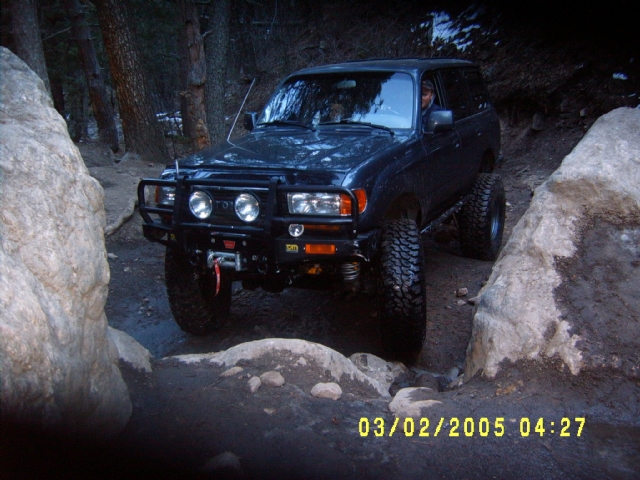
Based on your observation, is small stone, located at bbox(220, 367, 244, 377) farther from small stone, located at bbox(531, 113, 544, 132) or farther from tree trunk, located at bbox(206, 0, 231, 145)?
small stone, located at bbox(531, 113, 544, 132)

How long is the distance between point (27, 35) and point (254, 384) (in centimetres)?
814

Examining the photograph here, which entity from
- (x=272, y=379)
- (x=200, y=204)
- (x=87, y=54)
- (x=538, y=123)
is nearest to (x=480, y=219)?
(x=200, y=204)

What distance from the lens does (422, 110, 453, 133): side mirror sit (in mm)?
4531

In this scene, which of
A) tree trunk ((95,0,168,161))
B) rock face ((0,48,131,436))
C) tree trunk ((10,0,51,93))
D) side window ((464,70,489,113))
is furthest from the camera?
tree trunk ((95,0,168,161))

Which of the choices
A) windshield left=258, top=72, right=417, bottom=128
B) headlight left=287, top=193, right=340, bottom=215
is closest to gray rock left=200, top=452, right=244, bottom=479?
headlight left=287, top=193, right=340, bottom=215

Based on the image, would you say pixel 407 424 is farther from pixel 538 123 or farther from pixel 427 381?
pixel 538 123

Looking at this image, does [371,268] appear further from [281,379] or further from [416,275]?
[281,379]

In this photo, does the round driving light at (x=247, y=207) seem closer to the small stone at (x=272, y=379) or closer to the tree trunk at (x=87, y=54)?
the small stone at (x=272, y=379)

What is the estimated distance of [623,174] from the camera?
11.7 feet

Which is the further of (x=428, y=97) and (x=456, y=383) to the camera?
(x=428, y=97)

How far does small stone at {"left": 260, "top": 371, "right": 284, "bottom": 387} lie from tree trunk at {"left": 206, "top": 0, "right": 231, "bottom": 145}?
7.77 m

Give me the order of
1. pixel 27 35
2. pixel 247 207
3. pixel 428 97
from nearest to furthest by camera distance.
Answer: pixel 247 207 → pixel 428 97 → pixel 27 35
